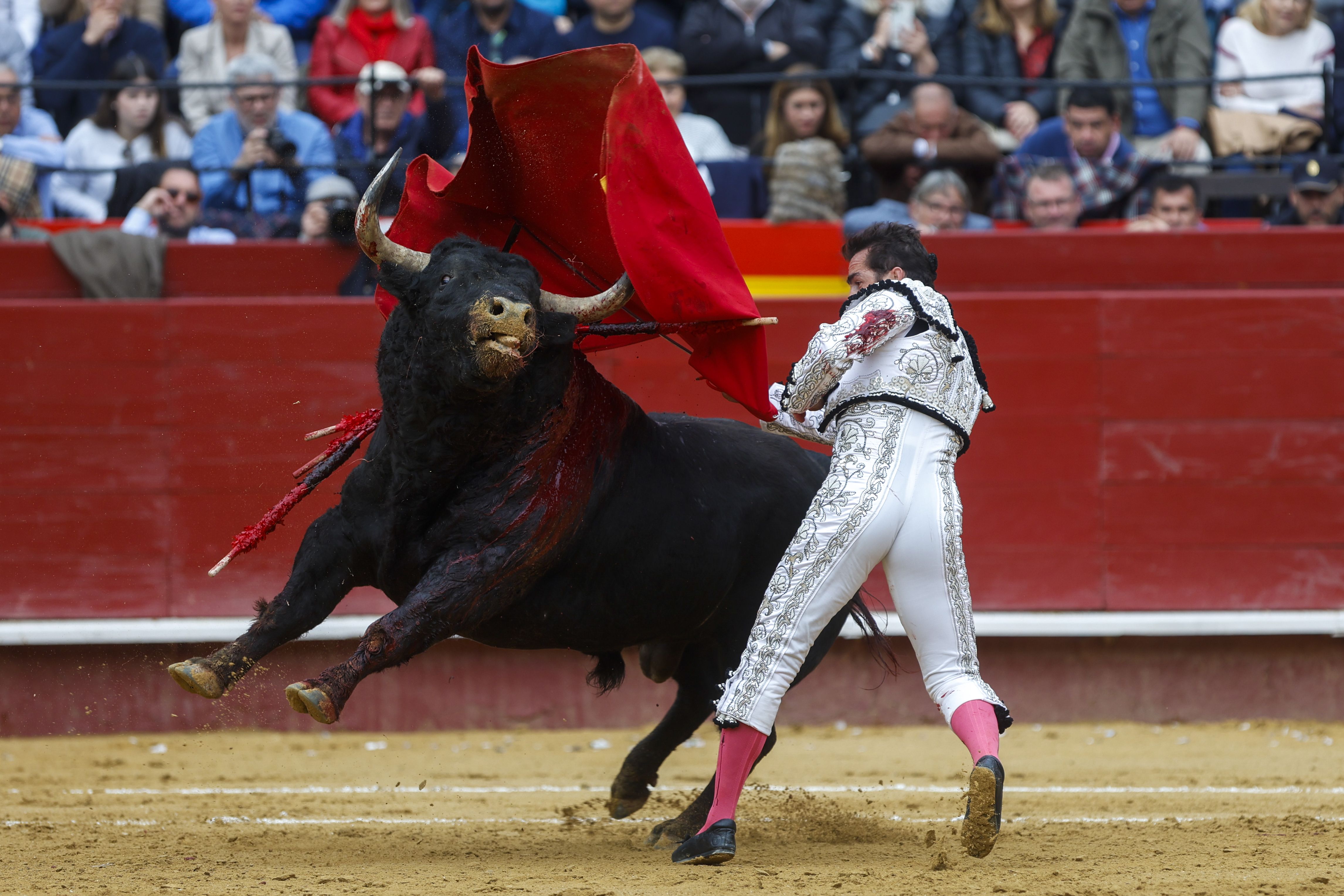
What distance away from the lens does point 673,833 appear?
14.2ft

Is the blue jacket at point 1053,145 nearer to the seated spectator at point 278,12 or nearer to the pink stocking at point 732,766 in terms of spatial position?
the seated spectator at point 278,12

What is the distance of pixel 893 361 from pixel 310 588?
1.43 metres

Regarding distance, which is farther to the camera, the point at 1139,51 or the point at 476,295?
the point at 1139,51

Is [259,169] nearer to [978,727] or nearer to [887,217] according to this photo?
[887,217]

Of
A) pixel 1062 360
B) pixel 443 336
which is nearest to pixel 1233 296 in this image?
pixel 1062 360

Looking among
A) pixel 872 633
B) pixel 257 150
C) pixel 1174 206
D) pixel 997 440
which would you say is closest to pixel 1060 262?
pixel 1174 206

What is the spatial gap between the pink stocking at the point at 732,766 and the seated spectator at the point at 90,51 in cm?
534

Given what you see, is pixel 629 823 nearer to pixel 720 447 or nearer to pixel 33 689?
pixel 720 447

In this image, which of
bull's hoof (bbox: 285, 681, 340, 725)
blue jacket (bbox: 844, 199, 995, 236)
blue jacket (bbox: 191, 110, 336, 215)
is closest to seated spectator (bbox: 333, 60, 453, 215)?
blue jacket (bbox: 191, 110, 336, 215)

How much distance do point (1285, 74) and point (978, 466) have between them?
218 centimetres

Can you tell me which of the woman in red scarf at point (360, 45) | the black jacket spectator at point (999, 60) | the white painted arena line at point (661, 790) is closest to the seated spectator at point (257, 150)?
the woman in red scarf at point (360, 45)

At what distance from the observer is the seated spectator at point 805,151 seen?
6676 millimetres

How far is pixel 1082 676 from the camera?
643cm

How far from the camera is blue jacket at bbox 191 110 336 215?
22.7ft
